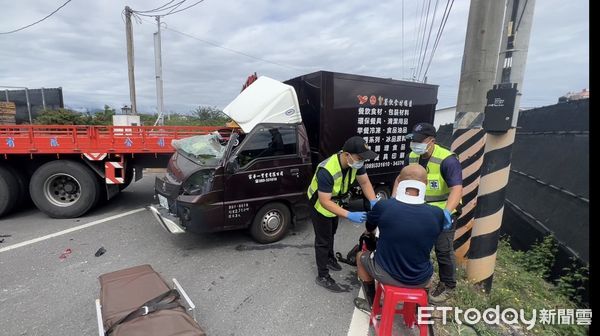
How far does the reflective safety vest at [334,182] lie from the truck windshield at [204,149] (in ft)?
4.85

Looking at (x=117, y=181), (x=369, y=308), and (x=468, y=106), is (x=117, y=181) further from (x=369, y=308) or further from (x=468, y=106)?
(x=468, y=106)

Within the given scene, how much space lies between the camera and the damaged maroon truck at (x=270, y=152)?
395 cm

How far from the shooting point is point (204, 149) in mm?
4309

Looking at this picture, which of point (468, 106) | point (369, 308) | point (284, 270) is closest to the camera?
point (369, 308)

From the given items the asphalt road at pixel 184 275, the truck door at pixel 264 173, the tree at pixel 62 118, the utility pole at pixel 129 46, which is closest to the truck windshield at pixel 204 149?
the truck door at pixel 264 173

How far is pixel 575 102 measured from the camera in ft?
13.1

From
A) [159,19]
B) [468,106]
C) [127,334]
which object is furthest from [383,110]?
[159,19]

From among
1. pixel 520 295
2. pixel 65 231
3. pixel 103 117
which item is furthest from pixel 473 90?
pixel 103 117

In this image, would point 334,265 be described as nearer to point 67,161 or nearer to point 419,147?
point 419,147

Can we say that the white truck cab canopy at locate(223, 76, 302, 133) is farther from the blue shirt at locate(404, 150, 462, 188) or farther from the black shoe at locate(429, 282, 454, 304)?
the black shoe at locate(429, 282, 454, 304)

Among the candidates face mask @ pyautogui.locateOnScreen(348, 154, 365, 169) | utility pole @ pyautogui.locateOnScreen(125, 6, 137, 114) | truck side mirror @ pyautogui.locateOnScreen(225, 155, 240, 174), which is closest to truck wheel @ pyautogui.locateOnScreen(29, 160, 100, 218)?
truck side mirror @ pyautogui.locateOnScreen(225, 155, 240, 174)

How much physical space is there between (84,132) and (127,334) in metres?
4.42

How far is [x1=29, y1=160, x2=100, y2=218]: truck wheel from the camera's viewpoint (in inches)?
201

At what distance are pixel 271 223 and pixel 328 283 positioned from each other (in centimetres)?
137
